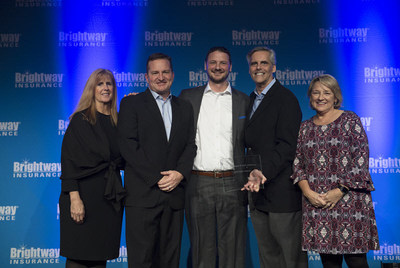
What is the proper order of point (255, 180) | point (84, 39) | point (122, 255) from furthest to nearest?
point (84, 39)
point (122, 255)
point (255, 180)

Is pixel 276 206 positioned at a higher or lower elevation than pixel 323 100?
lower

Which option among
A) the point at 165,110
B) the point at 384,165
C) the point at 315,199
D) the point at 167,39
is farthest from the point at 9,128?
the point at 384,165

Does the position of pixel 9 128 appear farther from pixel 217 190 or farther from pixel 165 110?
pixel 217 190

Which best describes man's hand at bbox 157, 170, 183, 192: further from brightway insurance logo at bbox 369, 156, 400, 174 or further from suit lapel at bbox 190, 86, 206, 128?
brightway insurance logo at bbox 369, 156, 400, 174

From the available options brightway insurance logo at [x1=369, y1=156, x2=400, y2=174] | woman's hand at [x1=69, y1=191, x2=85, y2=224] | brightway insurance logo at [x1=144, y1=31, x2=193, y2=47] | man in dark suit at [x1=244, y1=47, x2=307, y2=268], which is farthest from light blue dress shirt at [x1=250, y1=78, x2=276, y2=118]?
brightway insurance logo at [x1=369, y1=156, x2=400, y2=174]

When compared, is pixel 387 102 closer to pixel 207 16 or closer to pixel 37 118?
pixel 207 16

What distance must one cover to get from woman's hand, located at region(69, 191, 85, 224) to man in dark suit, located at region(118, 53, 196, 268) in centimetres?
30

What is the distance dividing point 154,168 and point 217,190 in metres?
0.53

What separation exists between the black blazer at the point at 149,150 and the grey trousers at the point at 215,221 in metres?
0.24

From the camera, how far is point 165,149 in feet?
8.74

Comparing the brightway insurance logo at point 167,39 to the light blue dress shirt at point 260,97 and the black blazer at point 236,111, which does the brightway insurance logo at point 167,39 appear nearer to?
the black blazer at point 236,111

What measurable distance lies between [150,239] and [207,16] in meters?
2.71

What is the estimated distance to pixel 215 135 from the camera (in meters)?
2.93

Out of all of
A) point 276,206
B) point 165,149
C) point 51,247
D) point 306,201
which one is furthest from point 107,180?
point 51,247
